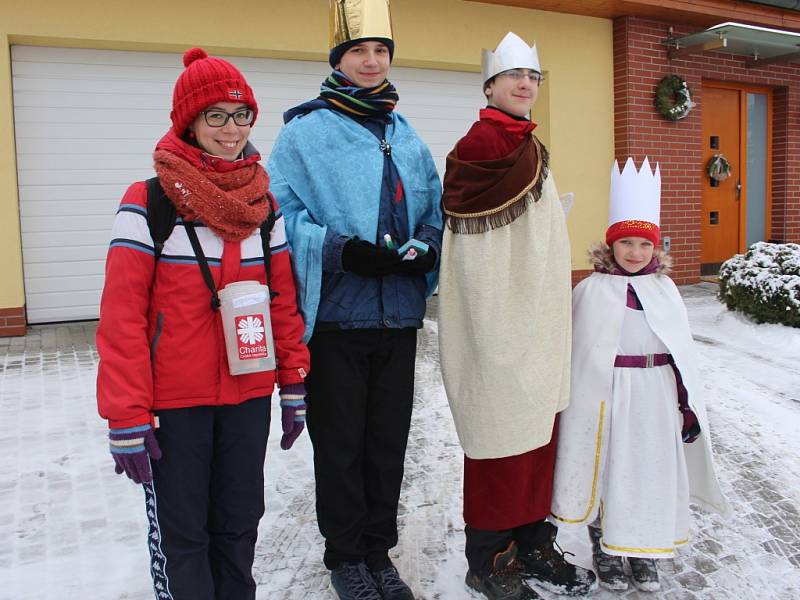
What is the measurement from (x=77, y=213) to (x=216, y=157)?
17.9 feet

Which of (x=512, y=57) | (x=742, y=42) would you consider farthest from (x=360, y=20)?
(x=742, y=42)

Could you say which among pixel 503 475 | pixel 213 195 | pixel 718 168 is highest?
pixel 718 168

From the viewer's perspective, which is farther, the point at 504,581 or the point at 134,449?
the point at 504,581

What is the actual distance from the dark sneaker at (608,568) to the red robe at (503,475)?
30 cm

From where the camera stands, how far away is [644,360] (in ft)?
8.43

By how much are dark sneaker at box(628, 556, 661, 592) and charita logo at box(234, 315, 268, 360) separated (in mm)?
1695

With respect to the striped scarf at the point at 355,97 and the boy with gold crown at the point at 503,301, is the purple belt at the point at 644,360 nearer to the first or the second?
the boy with gold crown at the point at 503,301

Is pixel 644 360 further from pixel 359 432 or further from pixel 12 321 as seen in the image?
pixel 12 321


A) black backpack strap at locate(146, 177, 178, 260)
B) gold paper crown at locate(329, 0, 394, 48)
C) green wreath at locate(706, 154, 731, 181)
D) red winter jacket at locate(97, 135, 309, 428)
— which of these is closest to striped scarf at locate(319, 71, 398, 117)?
gold paper crown at locate(329, 0, 394, 48)

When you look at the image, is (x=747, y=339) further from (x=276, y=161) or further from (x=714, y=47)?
(x=276, y=161)

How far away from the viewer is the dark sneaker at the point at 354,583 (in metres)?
2.46

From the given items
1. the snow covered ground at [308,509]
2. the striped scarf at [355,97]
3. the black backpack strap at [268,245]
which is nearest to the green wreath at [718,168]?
the snow covered ground at [308,509]

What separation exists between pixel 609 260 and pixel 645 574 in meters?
1.20

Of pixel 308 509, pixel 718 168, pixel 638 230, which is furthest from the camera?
pixel 718 168
